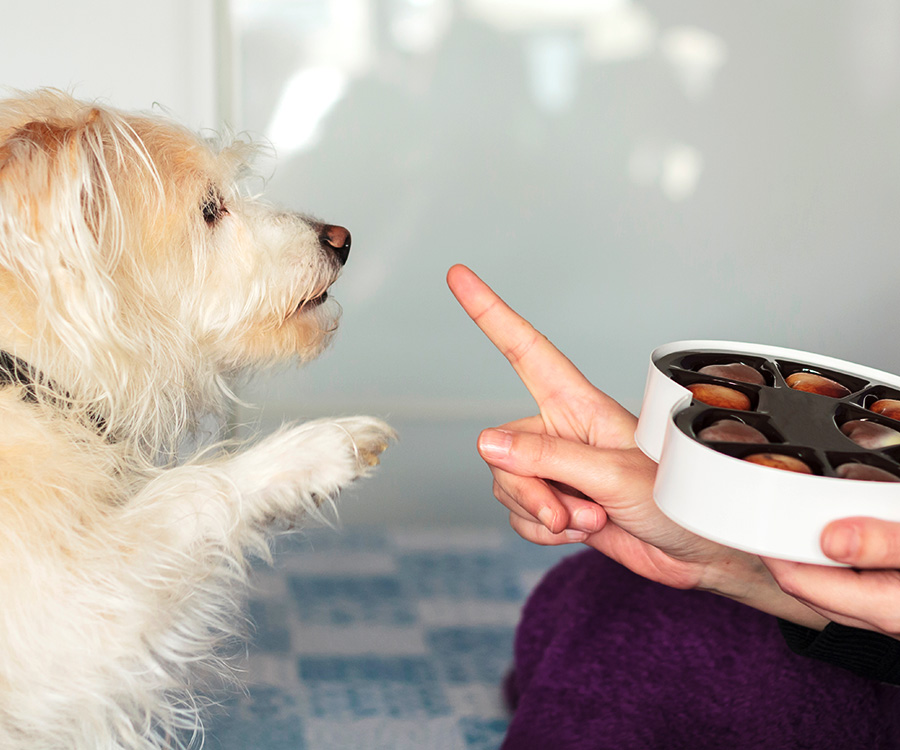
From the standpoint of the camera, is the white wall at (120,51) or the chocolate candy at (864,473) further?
the white wall at (120,51)

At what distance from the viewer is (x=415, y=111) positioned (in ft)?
7.32

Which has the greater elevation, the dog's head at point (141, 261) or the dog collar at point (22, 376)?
the dog's head at point (141, 261)

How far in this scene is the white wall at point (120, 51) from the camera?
1.98m

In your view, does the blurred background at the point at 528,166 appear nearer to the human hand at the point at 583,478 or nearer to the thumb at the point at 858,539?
the human hand at the point at 583,478

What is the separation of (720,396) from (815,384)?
0.12m

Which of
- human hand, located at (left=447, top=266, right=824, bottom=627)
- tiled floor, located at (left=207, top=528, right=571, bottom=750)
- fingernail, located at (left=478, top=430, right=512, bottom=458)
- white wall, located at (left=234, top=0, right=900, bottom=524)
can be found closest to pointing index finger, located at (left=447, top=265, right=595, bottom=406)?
human hand, located at (left=447, top=266, right=824, bottom=627)

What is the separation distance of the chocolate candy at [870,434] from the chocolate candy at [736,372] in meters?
0.09

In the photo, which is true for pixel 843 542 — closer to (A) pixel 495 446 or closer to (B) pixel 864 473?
(B) pixel 864 473

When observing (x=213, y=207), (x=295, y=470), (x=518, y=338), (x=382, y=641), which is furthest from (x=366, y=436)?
(x=382, y=641)

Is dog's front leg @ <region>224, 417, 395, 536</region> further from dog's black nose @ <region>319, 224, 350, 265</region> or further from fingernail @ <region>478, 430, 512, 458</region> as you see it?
dog's black nose @ <region>319, 224, 350, 265</region>

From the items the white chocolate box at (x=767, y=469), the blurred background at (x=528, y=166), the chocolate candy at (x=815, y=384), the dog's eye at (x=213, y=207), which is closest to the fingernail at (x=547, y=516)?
the white chocolate box at (x=767, y=469)

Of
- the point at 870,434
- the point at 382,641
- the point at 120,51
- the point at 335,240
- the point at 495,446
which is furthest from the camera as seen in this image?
the point at 120,51

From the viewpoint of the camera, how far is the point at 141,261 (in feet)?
3.18

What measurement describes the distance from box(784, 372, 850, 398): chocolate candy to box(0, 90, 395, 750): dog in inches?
17.2
